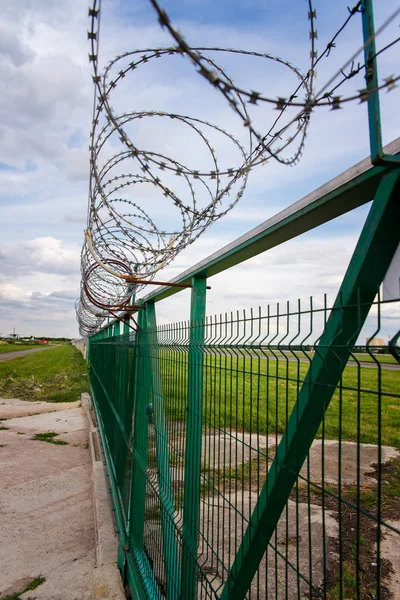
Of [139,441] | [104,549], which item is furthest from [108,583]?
[139,441]

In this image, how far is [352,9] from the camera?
158 centimetres

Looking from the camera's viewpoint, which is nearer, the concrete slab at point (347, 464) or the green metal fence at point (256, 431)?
the green metal fence at point (256, 431)

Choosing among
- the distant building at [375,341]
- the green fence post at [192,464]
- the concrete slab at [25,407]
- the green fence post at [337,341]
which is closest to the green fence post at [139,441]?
the green fence post at [192,464]

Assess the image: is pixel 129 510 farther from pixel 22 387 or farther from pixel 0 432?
pixel 22 387

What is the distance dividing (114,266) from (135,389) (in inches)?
98.2

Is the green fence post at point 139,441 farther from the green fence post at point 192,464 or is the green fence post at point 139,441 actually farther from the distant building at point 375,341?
the distant building at point 375,341

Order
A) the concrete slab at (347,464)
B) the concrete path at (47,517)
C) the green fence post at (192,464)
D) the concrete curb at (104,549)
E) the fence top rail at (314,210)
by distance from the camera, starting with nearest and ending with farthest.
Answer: the fence top rail at (314,210), the green fence post at (192,464), the concrete curb at (104,549), the concrete path at (47,517), the concrete slab at (347,464)

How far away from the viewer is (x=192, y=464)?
2855 mm

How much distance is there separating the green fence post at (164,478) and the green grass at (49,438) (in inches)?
327

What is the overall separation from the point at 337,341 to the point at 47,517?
6586mm

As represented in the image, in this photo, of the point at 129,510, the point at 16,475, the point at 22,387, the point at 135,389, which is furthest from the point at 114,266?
the point at 22,387

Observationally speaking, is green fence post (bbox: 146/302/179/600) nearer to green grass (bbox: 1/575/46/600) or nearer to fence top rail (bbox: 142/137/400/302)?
fence top rail (bbox: 142/137/400/302)

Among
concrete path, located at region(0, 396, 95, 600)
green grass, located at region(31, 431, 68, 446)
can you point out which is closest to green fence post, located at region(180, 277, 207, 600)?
concrete path, located at region(0, 396, 95, 600)

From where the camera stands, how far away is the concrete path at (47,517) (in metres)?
5.14
